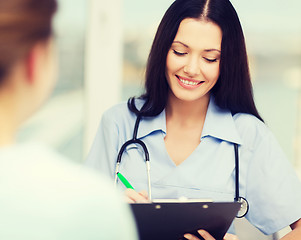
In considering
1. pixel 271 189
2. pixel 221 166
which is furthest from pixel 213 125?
pixel 271 189

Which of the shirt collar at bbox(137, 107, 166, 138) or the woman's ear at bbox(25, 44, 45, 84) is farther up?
the woman's ear at bbox(25, 44, 45, 84)

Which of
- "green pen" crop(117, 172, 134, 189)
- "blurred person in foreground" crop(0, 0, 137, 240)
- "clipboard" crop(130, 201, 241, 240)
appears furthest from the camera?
"green pen" crop(117, 172, 134, 189)

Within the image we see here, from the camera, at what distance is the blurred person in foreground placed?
20.2 inches

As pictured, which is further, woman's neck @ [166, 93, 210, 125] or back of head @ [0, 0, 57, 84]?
woman's neck @ [166, 93, 210, 125]

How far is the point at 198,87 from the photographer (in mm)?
1262

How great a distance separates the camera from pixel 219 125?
4.32 ft

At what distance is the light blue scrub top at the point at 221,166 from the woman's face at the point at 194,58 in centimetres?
13

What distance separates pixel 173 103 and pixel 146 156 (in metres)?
0.21

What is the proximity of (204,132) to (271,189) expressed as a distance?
236 mm

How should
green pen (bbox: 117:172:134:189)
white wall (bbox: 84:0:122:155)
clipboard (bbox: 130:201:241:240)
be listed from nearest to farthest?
clipboard (bbox: 130:201:241:240)
green pen (bbox: 117:172:134:189)
white wall (bbox: 84:0:122:155)

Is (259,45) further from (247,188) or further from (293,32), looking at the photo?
(247,188)

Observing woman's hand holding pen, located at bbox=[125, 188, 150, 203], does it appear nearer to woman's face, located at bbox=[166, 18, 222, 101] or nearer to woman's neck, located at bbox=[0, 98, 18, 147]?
woman's face, located at bbox=[166, 18, 222, 101]

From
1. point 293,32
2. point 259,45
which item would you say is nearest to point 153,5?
point 259,45

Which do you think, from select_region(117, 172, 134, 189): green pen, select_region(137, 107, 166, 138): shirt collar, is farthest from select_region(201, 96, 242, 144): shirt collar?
select_region(117, 172, 134, 189): green pen
